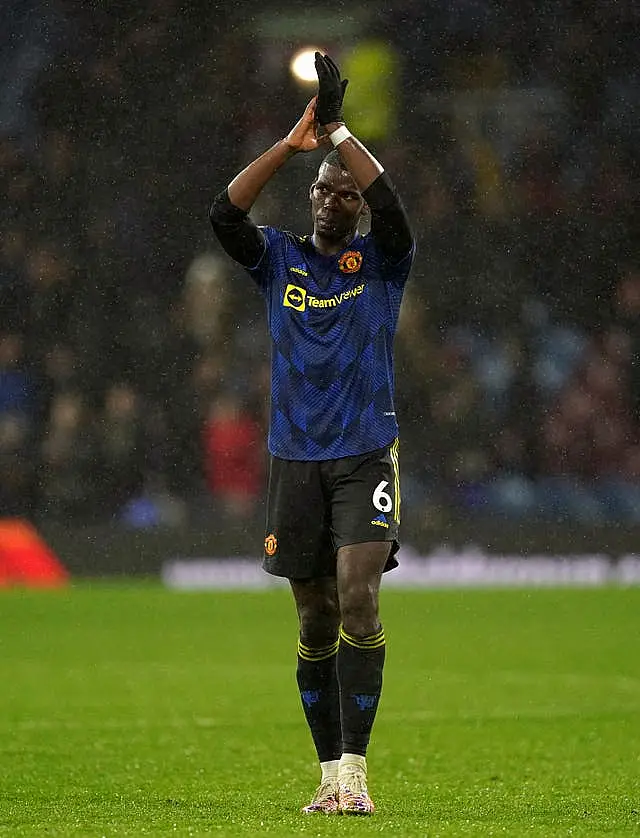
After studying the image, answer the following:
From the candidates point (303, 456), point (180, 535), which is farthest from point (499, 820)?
point (180, 535)

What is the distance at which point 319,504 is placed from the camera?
17.0ft

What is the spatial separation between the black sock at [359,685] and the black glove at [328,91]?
1.61 meters

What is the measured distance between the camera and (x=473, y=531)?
568 inches

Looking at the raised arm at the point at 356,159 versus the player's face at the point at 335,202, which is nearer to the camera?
the raised arm at the point at 356,159

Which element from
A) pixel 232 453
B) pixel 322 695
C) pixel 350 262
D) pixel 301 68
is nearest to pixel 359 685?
pixel 322 695

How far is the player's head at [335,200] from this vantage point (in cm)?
521

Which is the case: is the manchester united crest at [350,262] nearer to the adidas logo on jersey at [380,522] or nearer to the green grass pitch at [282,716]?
the adidas logo on jersey at [380,522]

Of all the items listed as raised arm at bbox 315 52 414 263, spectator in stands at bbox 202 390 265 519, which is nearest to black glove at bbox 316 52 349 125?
raised arm at bbox 315 52 414 263

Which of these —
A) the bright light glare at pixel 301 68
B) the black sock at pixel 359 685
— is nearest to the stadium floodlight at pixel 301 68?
the bright light glare at pixel 301 68

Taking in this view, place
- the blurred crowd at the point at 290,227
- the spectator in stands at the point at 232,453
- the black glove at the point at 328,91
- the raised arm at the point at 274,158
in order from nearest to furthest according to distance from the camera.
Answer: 1. the black glove at the point at 328,91
2. the raised arm at the point at 274,158
3. the spectator in stands at the point at 232,453
4. the blurred crowd at the point at 290,227

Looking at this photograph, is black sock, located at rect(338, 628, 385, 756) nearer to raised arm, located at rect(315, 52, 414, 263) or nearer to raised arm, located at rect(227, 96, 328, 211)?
raised arm, located at rect(315, 52, 414, 263)

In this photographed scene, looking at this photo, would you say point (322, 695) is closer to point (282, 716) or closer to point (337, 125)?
point (337, 125)

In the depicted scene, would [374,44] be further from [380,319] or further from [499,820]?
[499,820]

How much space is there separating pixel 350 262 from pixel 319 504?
784mm
